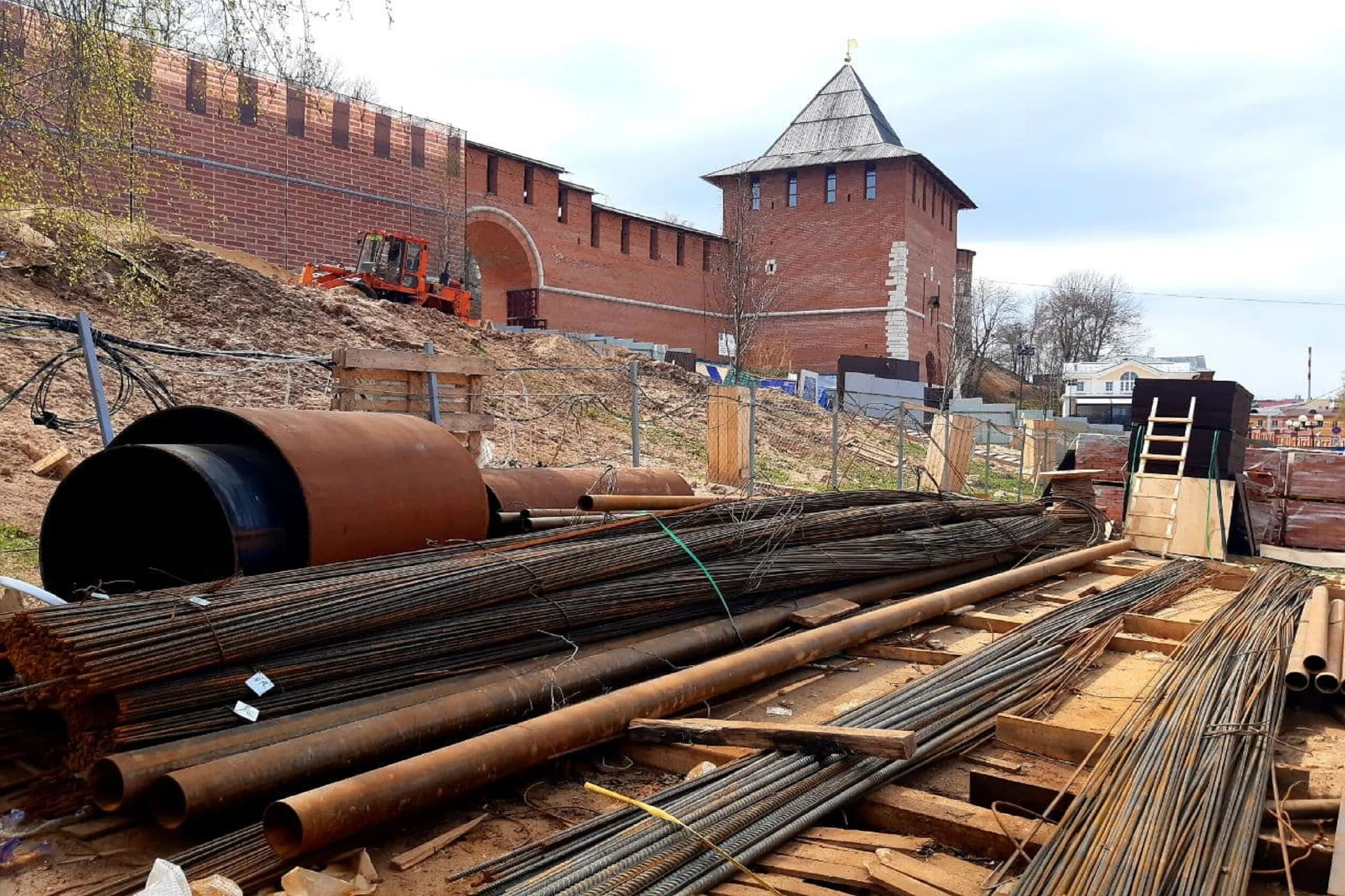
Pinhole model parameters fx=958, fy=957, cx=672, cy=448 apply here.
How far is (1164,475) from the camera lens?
11.6 m

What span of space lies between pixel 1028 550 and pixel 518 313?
27.5 metres

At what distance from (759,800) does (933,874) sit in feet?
1.88

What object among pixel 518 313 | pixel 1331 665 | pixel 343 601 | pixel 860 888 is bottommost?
pixel 860 888

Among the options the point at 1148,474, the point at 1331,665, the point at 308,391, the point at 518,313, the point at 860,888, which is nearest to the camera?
the point at 860,888

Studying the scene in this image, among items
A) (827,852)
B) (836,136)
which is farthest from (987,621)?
(836,136)

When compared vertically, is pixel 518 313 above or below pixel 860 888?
above

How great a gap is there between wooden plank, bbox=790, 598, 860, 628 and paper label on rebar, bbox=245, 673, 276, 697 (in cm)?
291

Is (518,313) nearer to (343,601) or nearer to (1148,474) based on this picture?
(1148,474)

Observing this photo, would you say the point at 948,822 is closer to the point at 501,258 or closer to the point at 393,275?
the point at 393,275

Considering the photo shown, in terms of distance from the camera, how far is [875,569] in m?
6.30

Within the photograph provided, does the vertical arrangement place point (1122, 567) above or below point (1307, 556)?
above

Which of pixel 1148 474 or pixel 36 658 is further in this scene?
pixel 1148 474

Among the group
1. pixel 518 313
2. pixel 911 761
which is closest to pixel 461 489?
pixel 911 761

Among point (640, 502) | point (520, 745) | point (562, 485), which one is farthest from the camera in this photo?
point (562, 485)
